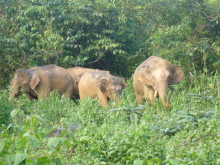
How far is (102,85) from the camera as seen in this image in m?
11.9

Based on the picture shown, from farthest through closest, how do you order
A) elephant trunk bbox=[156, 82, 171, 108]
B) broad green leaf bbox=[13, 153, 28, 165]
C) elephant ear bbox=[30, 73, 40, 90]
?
elephant ear bbox=[30, 73, 40, 90]
elephant trunk bbox=[156, 82, 171, 108]
broad green leaf bbox=[13, 153, 28, 165]

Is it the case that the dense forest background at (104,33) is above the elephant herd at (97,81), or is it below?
above

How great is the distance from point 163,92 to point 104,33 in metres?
4.83

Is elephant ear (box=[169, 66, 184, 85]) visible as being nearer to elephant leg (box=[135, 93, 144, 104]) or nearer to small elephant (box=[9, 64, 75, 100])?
elephant leg (box=[135, 93, 144, 104])

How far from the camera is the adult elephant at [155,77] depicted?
10.7 meters

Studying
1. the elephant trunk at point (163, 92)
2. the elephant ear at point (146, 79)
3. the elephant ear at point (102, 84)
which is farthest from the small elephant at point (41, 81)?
the elephant trunk at point (163, 92)

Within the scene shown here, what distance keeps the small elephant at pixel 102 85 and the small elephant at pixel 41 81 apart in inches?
21.8

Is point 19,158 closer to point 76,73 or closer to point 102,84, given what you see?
point 102,84

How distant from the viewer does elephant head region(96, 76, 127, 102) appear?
11.7 m

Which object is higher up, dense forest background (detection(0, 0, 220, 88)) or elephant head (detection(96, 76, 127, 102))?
dense forest background (detection(0, 0, 220, 88))

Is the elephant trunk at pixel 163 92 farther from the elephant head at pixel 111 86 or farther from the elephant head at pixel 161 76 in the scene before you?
the elephant head at pixel 111 86

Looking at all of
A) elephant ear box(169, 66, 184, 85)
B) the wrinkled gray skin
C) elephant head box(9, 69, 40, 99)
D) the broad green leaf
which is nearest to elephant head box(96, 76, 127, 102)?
elephant ear box(169, 66, 184, 85)

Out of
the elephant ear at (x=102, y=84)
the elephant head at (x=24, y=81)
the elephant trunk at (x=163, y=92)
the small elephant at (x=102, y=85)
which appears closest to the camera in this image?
the elephant trunk at (x=163, y=92)

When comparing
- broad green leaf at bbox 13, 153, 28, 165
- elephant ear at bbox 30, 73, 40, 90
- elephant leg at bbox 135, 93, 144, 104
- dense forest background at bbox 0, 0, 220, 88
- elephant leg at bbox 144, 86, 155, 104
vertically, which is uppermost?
dense forest background at bbox 0, 0, 220, 88
